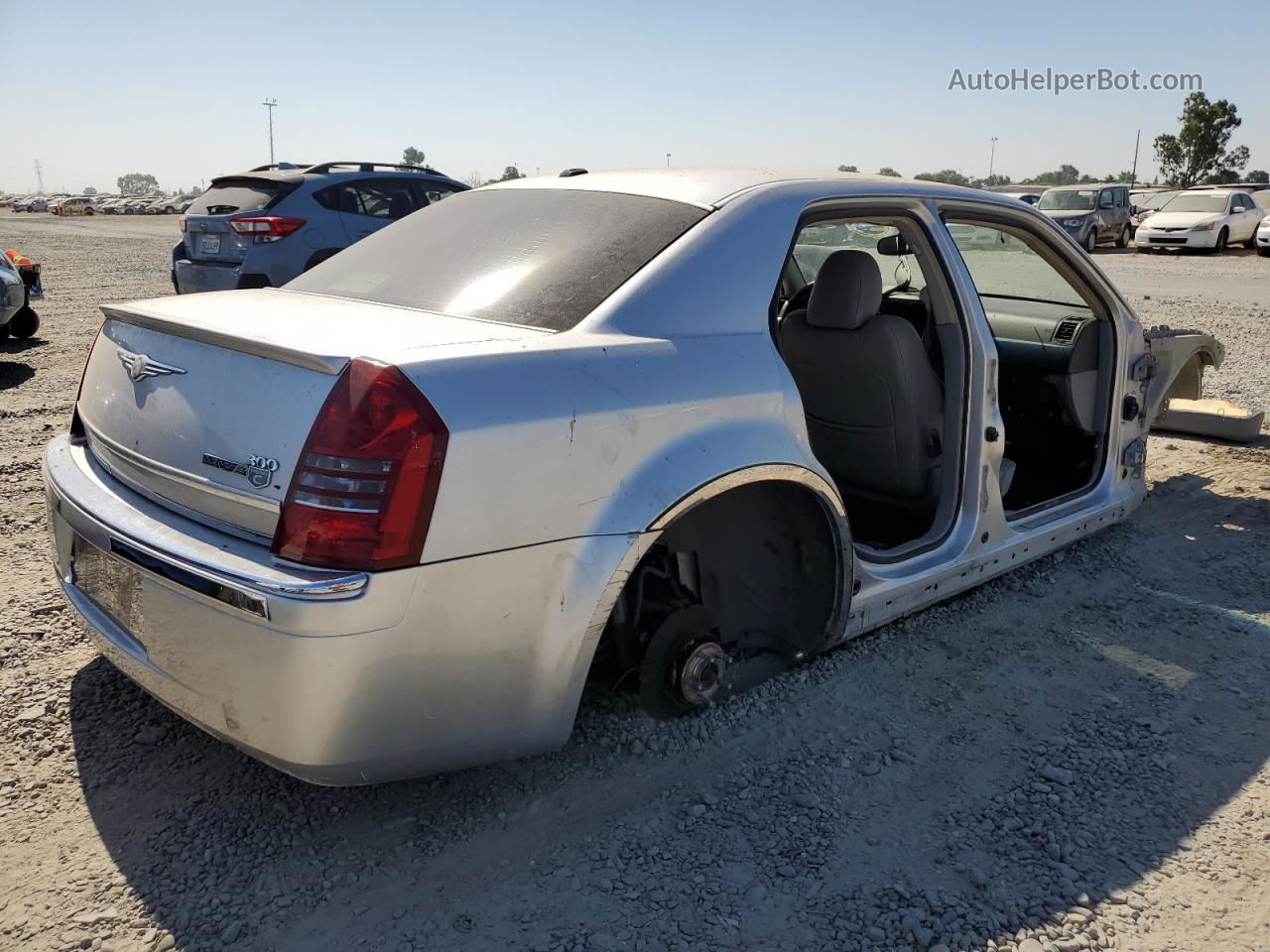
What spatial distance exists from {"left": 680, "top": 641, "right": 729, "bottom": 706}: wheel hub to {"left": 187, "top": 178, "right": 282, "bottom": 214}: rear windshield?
833cm

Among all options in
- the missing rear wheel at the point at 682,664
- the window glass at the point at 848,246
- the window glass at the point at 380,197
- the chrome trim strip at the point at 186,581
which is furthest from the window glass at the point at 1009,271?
the window glass at the point at 380,197

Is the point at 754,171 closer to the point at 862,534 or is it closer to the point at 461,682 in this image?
the point at 862,534

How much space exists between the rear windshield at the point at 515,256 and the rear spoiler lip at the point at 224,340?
0.55 m

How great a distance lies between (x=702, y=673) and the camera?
9.32 ft

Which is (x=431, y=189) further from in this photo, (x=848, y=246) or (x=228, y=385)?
(x=228, y=385)

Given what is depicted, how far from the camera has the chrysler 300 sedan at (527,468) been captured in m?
2.09

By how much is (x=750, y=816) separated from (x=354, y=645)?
115 cm

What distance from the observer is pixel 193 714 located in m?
2.32

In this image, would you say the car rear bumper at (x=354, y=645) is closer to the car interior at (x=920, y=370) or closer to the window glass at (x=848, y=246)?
the car interior at (x=920, y=370)

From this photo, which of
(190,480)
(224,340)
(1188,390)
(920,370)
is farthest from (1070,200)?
(190,480)

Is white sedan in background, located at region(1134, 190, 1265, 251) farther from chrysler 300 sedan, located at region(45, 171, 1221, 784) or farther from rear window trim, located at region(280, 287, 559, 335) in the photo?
rear window trim, located at region(280, 287, 559, 335)

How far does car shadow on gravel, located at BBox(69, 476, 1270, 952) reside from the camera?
7.32 feet

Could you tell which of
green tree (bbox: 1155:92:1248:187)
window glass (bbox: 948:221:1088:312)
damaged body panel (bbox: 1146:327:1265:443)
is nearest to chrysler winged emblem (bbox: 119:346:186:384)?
window glass (bbox: 948:221:1088:312)

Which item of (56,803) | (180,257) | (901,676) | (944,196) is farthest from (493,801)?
(180,257)
